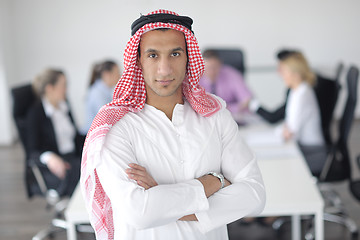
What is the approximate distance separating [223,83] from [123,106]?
307 cm

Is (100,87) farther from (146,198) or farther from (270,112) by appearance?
(146,198)

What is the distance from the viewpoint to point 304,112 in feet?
13.0

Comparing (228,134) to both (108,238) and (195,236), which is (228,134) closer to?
(195,236)

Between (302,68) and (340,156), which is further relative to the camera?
(302,68)

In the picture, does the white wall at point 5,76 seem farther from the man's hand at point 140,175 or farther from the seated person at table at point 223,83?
the man's hand at point 140,175

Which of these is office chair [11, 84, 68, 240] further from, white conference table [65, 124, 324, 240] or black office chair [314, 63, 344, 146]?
black office chair [314, 63, 344, 146]

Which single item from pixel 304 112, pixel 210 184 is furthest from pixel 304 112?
pixel 210 184

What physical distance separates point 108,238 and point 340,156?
233 centimetres

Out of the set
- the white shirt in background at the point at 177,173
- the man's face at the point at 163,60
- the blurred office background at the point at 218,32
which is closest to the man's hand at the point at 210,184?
the white shirt in background at the point at 177,173

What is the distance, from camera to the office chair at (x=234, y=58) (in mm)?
5254

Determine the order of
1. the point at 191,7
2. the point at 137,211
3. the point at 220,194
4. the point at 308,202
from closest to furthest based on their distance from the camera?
the point at 137,211 → the point at 220,194 → the point at 308,202 → the point at 191,7

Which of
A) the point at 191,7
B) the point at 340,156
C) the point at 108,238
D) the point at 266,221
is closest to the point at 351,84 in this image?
the point at 340,156

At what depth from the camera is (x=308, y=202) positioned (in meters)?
2.65

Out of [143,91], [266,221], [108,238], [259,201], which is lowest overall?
[266,221]
